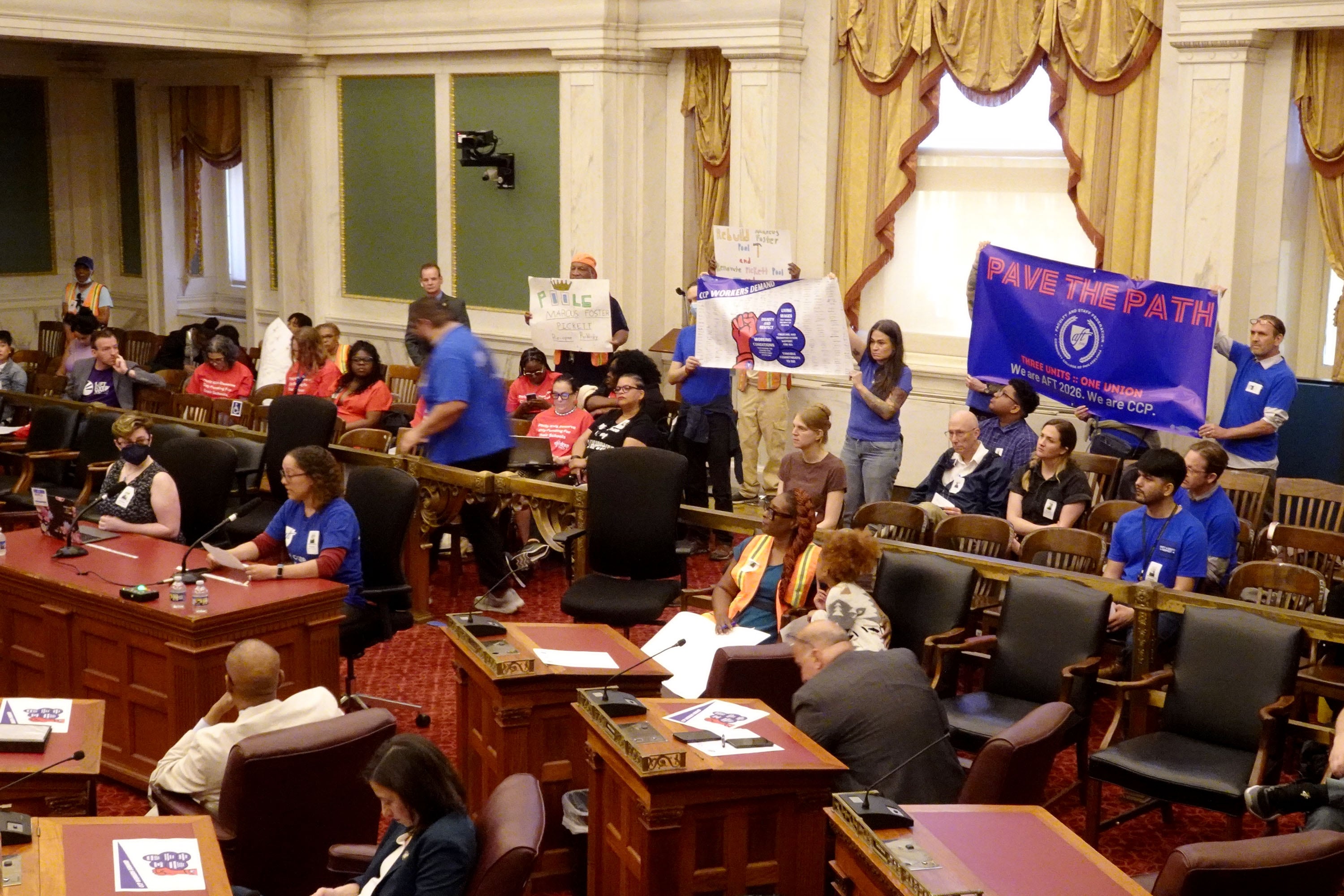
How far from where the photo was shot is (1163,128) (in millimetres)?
8984

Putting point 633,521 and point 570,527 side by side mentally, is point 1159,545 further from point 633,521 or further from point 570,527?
point 570,527

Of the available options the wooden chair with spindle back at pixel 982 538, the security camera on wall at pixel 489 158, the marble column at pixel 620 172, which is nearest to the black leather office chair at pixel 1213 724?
the wooden chair with spindle back at pixel 982 538

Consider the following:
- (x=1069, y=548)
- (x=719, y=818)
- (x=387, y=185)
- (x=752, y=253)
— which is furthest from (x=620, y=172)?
(x=719, y=818)

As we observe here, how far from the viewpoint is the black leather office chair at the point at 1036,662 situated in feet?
17.7

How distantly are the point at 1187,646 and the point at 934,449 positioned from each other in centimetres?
503

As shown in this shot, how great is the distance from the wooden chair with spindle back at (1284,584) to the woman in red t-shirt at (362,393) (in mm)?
5637

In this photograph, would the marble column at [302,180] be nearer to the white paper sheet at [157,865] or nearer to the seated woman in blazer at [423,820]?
the white paper sheet at [157,865]

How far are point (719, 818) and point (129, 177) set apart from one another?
13.9m

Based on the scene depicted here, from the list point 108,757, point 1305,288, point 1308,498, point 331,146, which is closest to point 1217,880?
point 108,757

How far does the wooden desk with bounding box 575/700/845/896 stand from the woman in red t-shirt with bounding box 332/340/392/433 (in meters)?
5.82

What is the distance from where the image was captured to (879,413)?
27.7ft

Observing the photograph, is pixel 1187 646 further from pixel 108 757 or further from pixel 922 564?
pixel 108 757

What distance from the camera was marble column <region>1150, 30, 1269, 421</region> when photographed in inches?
337

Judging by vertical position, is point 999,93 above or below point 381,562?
above
